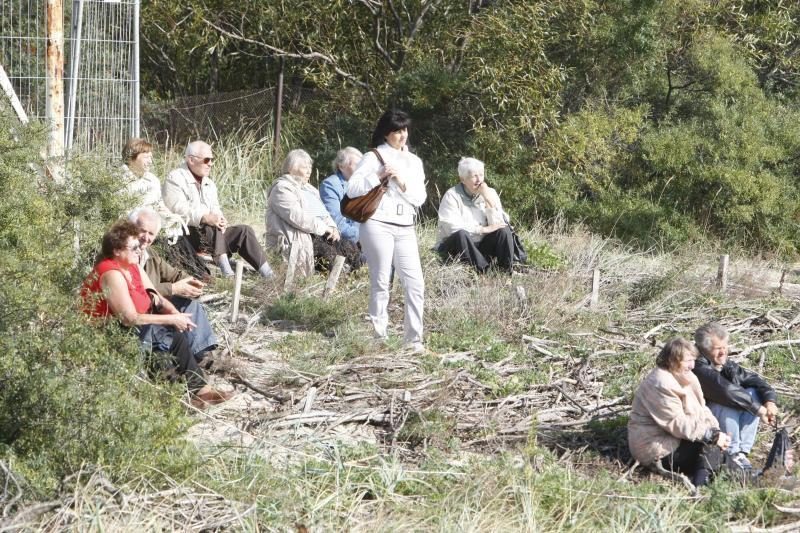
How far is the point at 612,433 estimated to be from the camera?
7469mm

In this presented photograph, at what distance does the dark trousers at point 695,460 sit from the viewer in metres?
6.84

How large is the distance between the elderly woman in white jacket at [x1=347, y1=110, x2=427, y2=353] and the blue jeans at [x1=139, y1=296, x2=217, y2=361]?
1.43m

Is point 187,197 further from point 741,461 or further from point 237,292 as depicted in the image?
point 741,461

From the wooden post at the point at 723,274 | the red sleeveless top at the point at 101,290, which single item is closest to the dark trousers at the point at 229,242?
the red sleeveless top at the point at 101,290

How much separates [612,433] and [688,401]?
2.19 feet

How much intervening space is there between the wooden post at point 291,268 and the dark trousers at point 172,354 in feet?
8.76

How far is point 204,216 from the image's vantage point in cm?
1036

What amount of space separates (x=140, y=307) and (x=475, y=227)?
181 inches

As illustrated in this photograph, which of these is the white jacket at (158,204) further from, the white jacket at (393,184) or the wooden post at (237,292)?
the white jacket at (393,184)

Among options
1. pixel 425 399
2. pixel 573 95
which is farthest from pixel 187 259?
pixel 573 95

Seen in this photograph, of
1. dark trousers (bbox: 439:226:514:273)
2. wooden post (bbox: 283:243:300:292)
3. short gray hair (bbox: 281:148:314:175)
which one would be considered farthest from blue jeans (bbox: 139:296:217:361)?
dark trousers (bbox: 439:226:514:273)

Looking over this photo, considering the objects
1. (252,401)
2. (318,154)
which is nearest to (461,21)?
(318,154)

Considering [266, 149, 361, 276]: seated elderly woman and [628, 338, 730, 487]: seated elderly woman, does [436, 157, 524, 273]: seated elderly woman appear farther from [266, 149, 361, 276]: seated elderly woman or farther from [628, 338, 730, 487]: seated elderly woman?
[628, 338, 730, 487]: seated elderly woman

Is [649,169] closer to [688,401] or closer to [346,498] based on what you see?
[688,401]
